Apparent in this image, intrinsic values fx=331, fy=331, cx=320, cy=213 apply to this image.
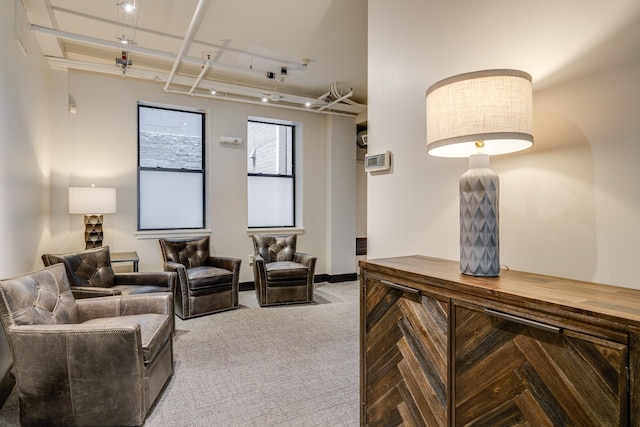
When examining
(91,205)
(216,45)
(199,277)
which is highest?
(216,45)

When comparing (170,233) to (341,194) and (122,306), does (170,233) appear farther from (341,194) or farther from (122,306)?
(341,194)

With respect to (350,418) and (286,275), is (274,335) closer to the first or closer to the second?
(286,275)

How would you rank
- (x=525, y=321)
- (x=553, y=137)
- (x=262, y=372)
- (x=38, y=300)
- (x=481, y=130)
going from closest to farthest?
(x=525, y=321), (x=481, y=130), (x=553, y=137), (x=38, y=300), (x=262, y=372)

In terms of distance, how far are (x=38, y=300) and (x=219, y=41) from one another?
304 cm

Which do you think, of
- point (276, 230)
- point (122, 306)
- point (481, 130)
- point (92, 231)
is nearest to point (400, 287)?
point (481, 130)

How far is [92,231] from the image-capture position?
4.00m

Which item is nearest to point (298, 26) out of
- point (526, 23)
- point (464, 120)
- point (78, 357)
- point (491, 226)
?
point (526, 23)

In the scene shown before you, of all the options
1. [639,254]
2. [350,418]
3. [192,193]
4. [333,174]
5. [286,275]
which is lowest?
[350,418]

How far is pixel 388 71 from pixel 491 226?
1403 mm

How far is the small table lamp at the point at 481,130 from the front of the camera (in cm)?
122

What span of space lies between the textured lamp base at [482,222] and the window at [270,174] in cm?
445

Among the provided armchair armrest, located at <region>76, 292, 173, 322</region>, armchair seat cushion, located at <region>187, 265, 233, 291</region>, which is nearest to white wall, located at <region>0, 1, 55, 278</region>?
armchair armrest, located at <region>76, 292, 173, 322</region>

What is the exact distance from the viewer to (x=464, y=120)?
4.17ft

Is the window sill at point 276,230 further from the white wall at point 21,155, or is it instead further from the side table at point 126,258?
the white wall at point 21,155
